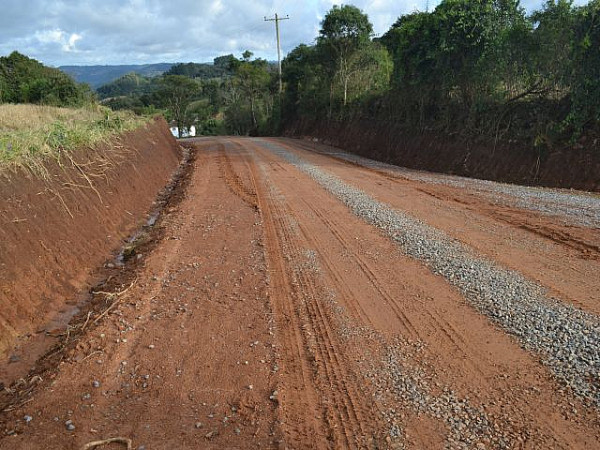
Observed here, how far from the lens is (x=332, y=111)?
27.8 m

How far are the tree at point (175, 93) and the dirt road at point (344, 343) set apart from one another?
49.7 meters

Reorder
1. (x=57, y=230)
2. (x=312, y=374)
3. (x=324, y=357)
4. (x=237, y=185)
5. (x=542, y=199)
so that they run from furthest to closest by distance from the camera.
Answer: (x=237, y=185)
(x=542, y=199)
(x=57, y=230)
(x=324, y=357)
(x=312, y=374)

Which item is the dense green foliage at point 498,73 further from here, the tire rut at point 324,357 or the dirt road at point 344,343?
the tire rut at point 324,357

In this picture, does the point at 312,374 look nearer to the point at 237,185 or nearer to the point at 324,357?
the point at 324,357

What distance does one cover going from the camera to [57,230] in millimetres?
6707

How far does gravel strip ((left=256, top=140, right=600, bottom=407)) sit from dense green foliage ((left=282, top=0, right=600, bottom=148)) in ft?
25.4

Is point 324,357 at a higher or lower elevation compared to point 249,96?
lower

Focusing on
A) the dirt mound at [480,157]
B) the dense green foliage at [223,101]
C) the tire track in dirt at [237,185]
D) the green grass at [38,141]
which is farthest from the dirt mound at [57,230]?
the dense green foliage at [223,101]

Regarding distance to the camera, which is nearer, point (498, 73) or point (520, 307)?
point (520, 307)

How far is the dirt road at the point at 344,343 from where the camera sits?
334 centimetres

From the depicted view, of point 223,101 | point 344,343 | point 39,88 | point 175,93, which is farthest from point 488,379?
point 223,101

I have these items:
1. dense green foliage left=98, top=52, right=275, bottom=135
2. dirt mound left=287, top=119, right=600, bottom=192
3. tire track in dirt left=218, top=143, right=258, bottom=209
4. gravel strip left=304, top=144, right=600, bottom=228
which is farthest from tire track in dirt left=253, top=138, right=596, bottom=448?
dense green foliage left=98, top=52, right=275, bottom=135

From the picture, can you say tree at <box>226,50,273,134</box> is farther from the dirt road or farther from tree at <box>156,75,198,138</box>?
the dirt road

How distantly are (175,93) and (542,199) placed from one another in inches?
2006
